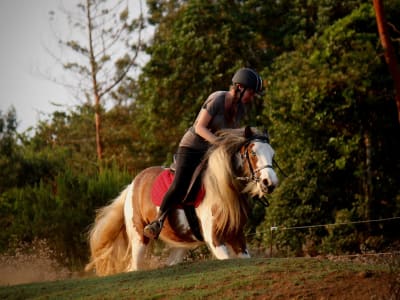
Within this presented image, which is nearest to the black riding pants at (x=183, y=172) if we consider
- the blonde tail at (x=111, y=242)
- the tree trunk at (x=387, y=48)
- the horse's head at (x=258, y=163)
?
the horse's head at (x=258, y=163)

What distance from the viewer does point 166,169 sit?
1119cm

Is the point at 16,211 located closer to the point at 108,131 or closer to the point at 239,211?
the point at 239,211

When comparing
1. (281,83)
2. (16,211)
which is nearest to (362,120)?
(281,83)

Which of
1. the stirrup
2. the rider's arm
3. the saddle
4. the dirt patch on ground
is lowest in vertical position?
the dirt patch on ground

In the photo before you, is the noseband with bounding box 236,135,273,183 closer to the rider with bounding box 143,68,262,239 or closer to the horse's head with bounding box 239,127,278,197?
the horse's head with bounding box 239,127,278,197

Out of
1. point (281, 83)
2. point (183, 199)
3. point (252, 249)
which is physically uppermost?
point (281, 83)

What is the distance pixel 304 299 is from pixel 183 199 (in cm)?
399

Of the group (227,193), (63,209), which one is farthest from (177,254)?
(63,209)

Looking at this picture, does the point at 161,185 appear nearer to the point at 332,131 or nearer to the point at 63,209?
the point at 63,209

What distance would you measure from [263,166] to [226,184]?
607 mm

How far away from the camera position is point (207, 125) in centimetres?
991

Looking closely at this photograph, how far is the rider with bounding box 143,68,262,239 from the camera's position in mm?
9766

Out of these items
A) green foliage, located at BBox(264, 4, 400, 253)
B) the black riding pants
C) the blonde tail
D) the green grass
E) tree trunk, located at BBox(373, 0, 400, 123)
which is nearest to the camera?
the green grass

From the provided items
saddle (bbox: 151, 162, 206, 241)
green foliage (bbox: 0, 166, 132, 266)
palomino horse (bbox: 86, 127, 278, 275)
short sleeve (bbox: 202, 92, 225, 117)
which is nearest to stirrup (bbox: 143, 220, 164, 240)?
palomino horse (bbox: 86, 127, 278, 275)
